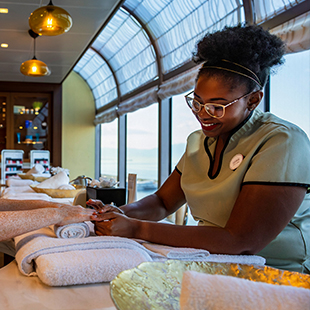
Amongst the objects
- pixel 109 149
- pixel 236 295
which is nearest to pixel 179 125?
pixel 109 149

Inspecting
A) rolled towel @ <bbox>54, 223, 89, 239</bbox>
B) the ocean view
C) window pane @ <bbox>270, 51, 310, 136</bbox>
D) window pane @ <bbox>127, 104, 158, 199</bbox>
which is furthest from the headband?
window pane @ <bbox>127, 104, 158, 199</bbox>

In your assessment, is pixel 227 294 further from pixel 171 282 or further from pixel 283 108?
pixel 283 108

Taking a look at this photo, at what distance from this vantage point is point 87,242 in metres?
0.79

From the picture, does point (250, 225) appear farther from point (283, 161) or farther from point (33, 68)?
point (33, 68)

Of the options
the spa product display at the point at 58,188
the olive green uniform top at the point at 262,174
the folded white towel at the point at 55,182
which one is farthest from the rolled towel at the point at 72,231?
the folded white towel at the point at 55,182

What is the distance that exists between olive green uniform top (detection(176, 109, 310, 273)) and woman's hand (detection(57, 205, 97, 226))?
1.06 feet

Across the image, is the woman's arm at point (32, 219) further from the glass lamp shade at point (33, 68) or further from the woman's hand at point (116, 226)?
the glass lamp shade at point (33, 68)

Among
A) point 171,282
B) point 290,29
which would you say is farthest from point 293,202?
point 290,29

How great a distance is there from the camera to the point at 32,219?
0.86 meters

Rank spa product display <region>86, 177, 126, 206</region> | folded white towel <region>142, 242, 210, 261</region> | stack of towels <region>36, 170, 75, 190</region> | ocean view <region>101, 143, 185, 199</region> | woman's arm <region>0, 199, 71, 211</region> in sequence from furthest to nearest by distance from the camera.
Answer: ocean view <region>101, 143, 185, 199</region> → stack of towels <region>36, 170, 75, 190</region> → spa product display <region>86, 177, 126, 206</region> → woman's arm <region>0, 199, 71, 211</region> → folded white towel <region>142, 242, 210, 261</region>

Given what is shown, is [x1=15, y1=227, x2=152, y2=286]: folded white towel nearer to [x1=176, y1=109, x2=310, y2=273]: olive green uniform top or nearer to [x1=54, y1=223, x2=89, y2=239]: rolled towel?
[x1=54, y1=223, x2=89, y2=239]: rolled towel

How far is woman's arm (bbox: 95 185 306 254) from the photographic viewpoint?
2.75 feet

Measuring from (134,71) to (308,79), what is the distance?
193 inches

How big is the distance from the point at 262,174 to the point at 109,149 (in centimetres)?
895
